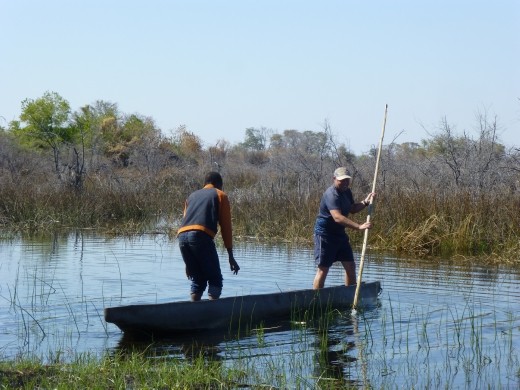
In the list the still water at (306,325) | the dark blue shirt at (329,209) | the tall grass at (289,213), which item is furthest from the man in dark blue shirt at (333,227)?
the tall grass at (289,213)

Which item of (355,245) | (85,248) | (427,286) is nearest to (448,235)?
(355,245)

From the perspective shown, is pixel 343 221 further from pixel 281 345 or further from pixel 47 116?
pixel 47 116

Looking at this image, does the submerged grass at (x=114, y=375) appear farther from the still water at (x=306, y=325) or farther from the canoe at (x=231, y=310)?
the canoe at (x=231, y=310)

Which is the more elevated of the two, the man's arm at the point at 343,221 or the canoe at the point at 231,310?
the man's arm at the point at 343,221

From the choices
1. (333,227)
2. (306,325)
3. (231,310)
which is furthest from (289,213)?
(231,310)

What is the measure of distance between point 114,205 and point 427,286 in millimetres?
12049

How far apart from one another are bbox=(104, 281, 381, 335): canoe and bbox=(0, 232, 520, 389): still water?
21 cm

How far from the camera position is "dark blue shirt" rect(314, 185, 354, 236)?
11.5 metres

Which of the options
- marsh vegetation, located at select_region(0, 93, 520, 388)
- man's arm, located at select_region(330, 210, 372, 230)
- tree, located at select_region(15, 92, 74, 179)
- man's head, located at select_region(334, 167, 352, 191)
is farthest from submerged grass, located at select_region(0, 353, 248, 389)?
tree, located at select_region(15, 92, 74, 179)

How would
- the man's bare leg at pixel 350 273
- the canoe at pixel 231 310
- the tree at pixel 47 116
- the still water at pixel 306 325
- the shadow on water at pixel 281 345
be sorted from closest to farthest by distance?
the still water at pixel 306 325 → the shadow on water at pixel 281 345 → the canoe at pixel 231 310 → the man's bare leg at pixel 350 273 → the tree at pixel 47 116

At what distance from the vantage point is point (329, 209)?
11484 mm

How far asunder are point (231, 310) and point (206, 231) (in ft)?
3.10

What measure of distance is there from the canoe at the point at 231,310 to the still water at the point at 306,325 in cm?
21

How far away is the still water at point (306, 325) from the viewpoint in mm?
8500
